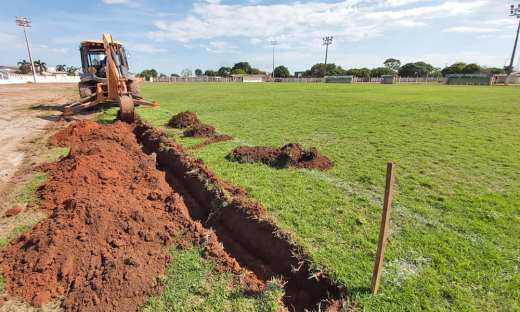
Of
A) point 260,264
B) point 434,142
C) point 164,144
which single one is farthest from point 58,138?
point 434,142

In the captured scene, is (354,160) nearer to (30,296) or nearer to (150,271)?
(150,271)

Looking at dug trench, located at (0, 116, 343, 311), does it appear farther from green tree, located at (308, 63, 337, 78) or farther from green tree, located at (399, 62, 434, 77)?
green tree, located at (399, 62, 434, 77)

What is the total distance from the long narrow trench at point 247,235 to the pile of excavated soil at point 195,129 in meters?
1.98

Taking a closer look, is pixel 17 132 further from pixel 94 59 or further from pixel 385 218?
pixel 385 218

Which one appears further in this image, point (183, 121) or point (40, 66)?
point (40, 66)

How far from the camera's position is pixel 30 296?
2594 millimetres

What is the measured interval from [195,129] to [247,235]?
17.2 ft

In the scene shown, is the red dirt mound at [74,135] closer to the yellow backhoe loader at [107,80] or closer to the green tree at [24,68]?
the yellow backhoe loader at [107,80]

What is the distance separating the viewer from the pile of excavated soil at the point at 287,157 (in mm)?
5566

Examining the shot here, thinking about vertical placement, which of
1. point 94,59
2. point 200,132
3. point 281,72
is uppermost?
point 281,72

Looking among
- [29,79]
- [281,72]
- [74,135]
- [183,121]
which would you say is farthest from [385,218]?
[281,72]

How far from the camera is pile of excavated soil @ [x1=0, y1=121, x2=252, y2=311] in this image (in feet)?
8.61

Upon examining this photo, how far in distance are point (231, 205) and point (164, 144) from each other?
3842 millimetres

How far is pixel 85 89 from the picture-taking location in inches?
466
